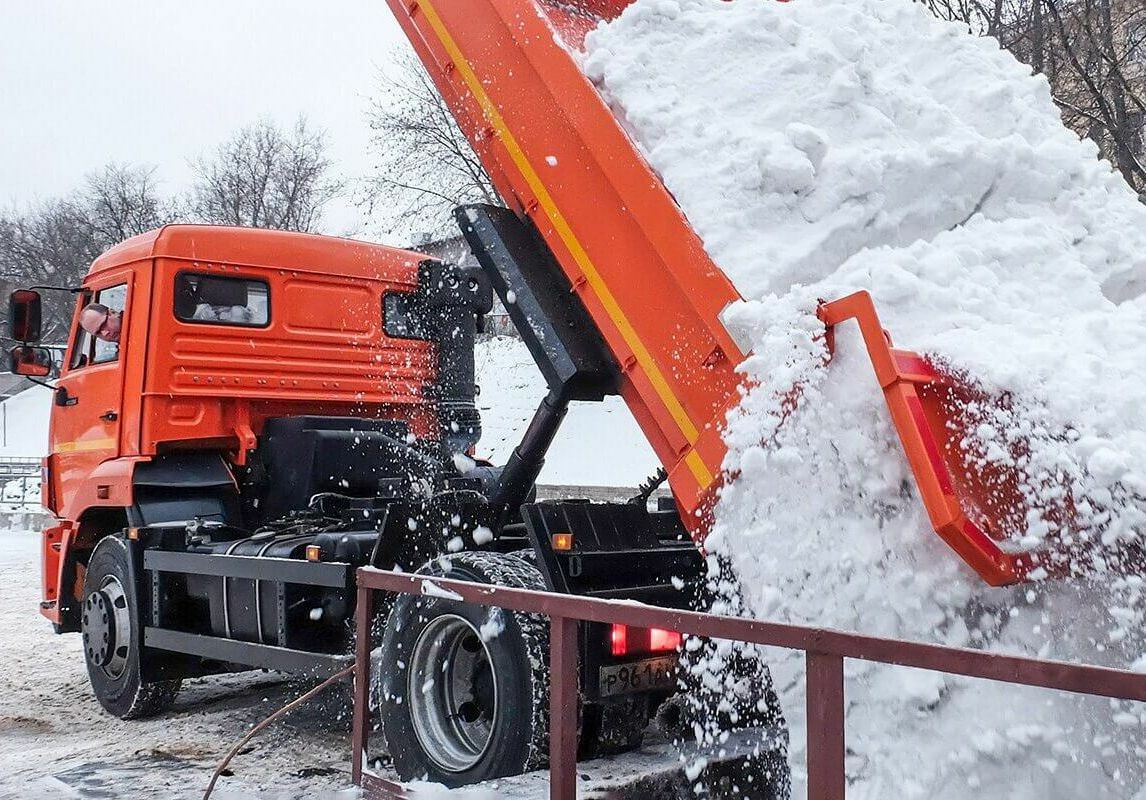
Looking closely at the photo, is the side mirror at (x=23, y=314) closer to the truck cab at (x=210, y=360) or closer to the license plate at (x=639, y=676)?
the truck cab at (x=210, y=360)

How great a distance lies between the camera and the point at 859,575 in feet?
9.83

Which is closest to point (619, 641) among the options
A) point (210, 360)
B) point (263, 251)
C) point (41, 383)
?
point (210, 360)

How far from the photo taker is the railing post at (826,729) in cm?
233

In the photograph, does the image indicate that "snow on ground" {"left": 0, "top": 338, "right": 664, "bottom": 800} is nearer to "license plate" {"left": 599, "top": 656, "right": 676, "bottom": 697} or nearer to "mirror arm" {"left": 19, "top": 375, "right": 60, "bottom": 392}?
"license plate" {"left": 599, "top": 656, "right": 676, "bottom": 697}

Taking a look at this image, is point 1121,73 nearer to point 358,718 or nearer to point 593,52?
point 593,52

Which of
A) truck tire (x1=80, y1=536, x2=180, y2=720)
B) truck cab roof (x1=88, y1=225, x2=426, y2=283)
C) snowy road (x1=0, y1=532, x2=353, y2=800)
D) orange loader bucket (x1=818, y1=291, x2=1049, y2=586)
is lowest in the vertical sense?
snowy road (x1=0, y1=532, x2=353, y2=800)

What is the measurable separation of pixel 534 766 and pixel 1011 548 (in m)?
1.78

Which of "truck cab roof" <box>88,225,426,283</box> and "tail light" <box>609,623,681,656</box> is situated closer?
"tail light" <box>609,623,681,656</box>

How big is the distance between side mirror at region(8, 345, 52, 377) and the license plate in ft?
15.5

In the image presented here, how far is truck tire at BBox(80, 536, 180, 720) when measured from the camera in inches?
248

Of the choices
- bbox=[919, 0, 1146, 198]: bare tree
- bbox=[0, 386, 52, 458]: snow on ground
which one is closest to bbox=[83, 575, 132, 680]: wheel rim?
bbox=[919, 0, 1146, 198]: bare tree

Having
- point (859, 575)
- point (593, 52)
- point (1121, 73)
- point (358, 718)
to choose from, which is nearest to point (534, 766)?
point (358, 718)

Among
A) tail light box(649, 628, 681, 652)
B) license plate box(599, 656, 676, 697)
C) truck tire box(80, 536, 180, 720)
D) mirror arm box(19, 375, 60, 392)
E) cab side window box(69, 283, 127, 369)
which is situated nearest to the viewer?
license plate box(599, 656, 676, 697)

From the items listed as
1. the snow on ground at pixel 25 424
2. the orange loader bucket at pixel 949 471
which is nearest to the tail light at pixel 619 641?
the orange loader bucket at pixel 949 471
